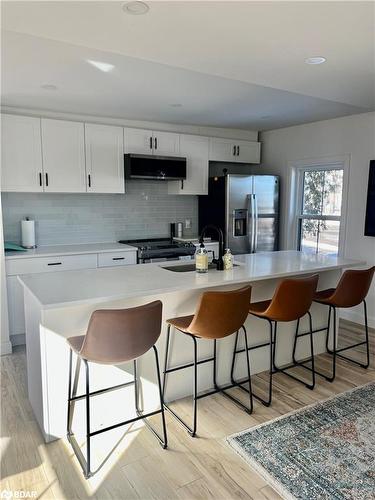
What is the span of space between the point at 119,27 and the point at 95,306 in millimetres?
1618

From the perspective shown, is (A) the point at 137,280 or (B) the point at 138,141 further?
(B) the point at 138,141

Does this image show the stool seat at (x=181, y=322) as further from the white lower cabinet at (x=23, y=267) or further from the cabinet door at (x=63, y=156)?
the cabinet door at (x=63, y=156)

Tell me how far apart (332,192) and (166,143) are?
2.25 m

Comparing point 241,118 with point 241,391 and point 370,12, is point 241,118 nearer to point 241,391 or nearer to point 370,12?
point 370,12

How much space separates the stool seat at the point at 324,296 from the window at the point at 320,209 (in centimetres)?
160

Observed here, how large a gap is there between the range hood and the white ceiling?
63 cm

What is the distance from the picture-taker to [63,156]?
433 cm

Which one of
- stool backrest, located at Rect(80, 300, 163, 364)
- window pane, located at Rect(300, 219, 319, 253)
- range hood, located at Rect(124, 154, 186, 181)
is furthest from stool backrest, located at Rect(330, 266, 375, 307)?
range hood, located at Rect(124, 154, 186, 181)

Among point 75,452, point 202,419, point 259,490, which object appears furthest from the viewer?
point 202,419

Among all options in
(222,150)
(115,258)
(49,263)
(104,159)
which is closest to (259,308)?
(115,258)

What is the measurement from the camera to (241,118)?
4.79 metres

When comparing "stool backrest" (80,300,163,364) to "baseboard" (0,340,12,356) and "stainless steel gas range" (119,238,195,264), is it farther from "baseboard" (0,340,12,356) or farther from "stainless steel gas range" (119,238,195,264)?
"stainless steel gas range" (119,238,195,264)

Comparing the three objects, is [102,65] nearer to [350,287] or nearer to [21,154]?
[21,154]

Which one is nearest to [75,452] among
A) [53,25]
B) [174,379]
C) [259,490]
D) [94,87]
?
[174,379]
